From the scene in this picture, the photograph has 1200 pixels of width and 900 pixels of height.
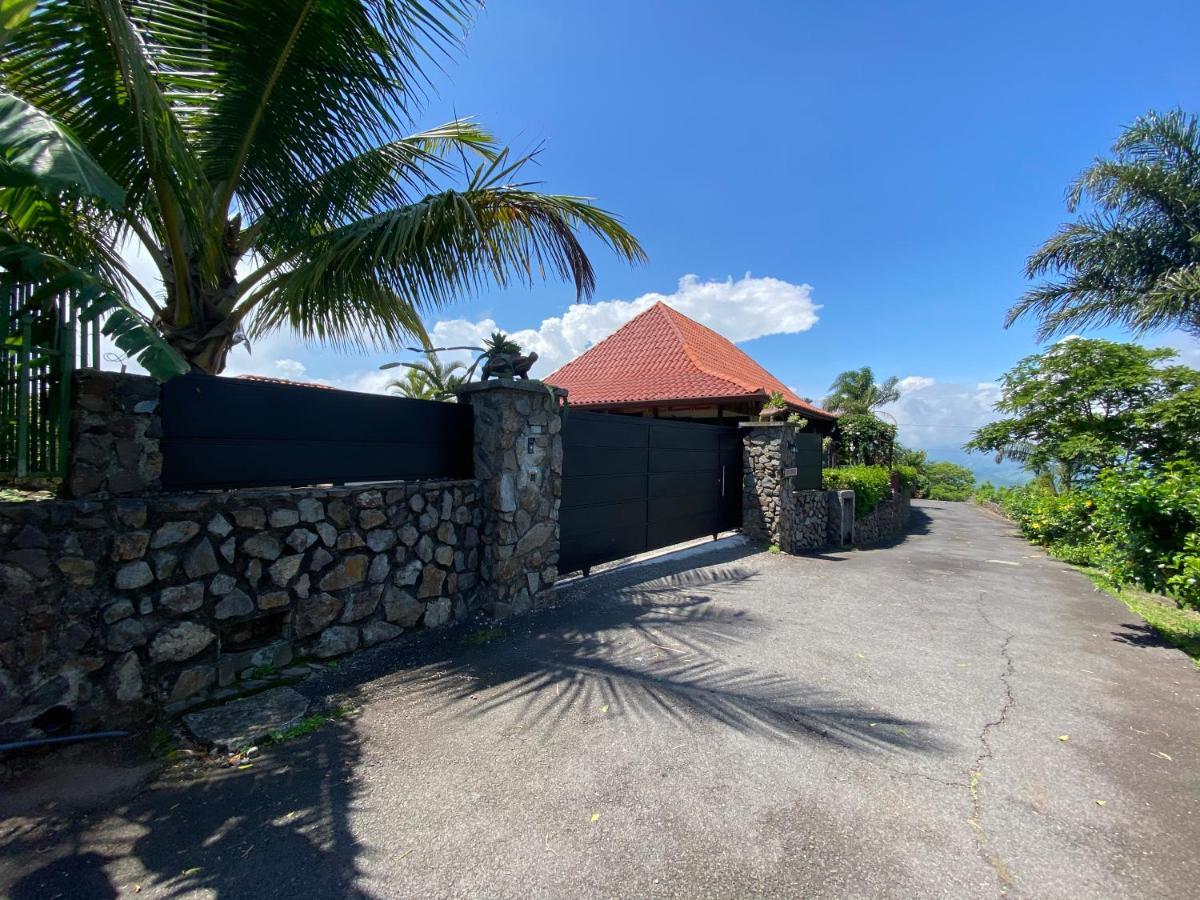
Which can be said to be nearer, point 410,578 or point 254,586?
point 254,586

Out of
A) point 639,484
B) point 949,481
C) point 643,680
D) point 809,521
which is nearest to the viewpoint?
point 643,680

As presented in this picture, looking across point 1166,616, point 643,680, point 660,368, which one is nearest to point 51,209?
point 643,680

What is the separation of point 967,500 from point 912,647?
33.5 metres

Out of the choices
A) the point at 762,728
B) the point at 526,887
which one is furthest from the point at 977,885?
the point at 526,887

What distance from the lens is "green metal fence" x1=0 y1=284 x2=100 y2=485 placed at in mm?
2766

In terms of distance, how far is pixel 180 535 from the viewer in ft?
10.5

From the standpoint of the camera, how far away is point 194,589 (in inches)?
128

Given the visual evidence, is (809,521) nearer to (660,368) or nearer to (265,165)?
(660,368)

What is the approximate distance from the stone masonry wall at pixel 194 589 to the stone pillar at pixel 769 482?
6132 millimetres

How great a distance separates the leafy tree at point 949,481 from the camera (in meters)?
32.9

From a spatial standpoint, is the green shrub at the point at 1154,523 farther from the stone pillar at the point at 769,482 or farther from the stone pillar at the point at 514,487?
the stone pillar at the point at 514,487

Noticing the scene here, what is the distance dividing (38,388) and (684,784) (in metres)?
3.95

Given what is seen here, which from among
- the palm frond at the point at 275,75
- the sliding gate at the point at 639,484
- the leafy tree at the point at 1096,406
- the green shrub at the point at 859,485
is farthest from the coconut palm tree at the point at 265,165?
the leafy tree at the point at 1096,406

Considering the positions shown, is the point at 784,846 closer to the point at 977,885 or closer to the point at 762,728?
the point at 977,885
